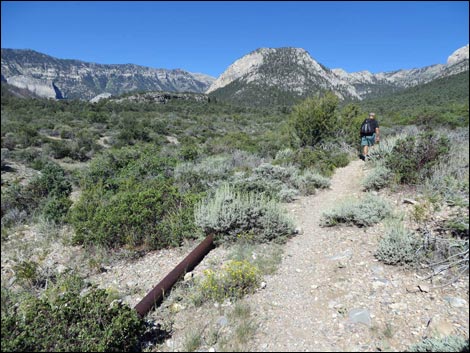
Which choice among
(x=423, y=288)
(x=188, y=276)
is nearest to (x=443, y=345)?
(x=423, y=288)

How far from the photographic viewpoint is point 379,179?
6496 mm

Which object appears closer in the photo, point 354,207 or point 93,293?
point 93,293

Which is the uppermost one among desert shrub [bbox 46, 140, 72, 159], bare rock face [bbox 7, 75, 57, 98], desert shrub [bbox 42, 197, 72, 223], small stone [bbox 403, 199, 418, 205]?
bare rock face [bbox 7, 75, 57, 98]

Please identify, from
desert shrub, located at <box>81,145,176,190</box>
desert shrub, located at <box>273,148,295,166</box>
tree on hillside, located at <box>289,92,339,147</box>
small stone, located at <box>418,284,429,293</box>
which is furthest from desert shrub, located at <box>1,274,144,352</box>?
tree on hillside, located at <box>289,92,339,147</box>

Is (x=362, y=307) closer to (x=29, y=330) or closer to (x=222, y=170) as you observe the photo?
(x=29, y=330)

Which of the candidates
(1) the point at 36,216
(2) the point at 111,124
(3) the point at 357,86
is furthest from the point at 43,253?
(3) the point at 357,86

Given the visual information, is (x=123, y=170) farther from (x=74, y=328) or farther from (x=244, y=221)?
(x=74, y=328)

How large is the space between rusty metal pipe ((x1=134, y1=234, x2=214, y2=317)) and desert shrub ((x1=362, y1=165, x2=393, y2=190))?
13.6 ft

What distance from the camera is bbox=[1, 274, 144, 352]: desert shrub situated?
2477mm

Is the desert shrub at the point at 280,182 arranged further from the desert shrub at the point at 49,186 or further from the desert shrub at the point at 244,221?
the desert shrub at the point at 49,186

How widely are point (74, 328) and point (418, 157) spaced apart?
23.3ft

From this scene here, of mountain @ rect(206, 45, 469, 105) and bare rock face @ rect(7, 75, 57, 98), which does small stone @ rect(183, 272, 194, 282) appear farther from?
mountain @ rect(206, 45, 469, 105)

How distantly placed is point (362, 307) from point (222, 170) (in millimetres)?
6418

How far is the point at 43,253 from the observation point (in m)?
5.57
